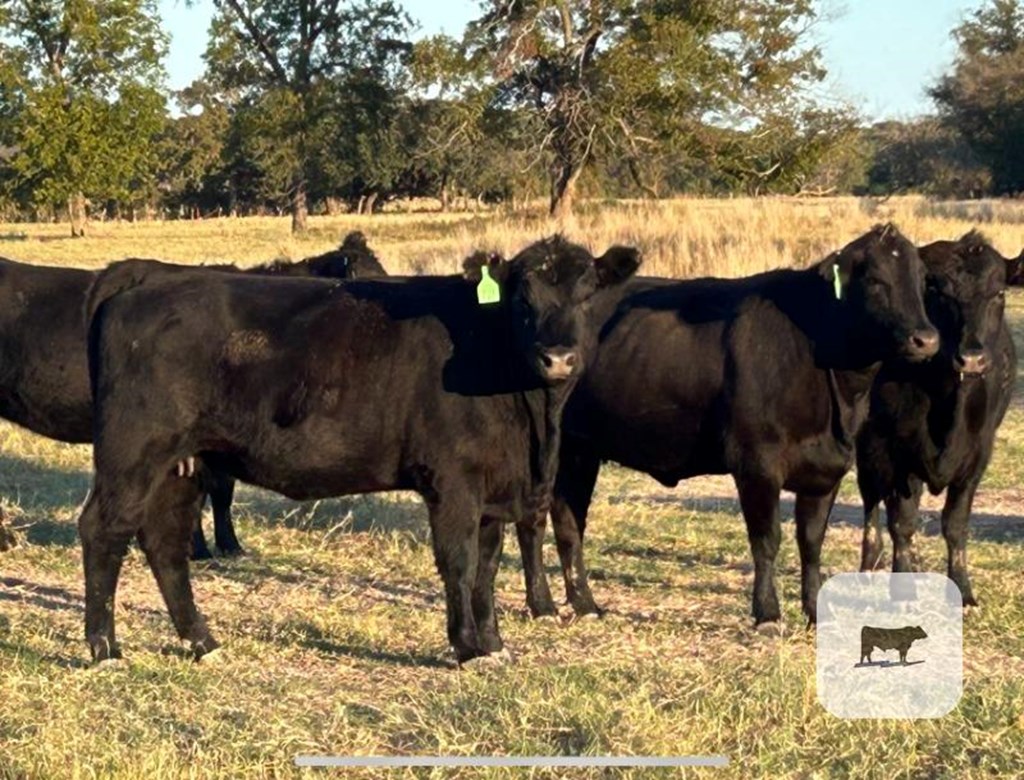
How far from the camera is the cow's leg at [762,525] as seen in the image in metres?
7.29

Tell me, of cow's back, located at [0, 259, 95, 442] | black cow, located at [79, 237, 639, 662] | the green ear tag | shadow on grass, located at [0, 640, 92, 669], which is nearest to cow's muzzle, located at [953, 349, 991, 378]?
black cow, located at [79, 237, 639, 662]

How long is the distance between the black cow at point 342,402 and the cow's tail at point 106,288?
0.21 ft

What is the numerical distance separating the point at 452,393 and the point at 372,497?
4.24 meters

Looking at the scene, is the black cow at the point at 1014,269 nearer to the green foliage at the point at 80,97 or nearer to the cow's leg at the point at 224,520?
the cow's leg at the point at 224,520

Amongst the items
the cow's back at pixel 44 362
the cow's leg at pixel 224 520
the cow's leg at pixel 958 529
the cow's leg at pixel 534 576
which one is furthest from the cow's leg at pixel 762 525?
the cow's back at pixel 44 362

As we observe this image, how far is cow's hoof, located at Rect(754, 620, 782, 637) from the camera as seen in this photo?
7.08 meters

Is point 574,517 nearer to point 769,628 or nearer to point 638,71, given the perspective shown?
point 769,628

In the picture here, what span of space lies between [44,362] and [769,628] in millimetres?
4190

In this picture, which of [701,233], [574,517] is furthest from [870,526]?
[701,233]

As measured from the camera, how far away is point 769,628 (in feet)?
23.4

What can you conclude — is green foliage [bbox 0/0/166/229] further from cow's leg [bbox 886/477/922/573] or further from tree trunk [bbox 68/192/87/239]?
cow's leg [bbox 886/477/922/573]

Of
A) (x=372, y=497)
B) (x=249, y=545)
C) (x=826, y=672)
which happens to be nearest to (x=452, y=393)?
(x=826, y=672)

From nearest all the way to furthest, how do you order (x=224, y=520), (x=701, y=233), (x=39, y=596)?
(x=39, y=596), (x=224, y=520), (x=701, y=233)

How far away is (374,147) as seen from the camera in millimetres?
55031
